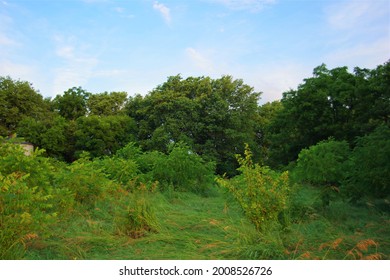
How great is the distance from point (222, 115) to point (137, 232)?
18028 millimetres

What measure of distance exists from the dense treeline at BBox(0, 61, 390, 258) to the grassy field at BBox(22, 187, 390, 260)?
0.06 m

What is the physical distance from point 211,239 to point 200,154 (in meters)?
17.9

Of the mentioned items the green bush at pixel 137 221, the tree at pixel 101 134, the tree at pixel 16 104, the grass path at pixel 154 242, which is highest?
the tree at pixel 16 104

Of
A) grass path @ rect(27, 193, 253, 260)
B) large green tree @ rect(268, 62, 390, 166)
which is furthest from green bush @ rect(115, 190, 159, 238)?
large green tree @ rect(268, 62, 390, 166)

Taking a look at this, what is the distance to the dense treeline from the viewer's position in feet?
16.2

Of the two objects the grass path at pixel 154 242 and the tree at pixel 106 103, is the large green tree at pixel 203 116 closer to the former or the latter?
the tree at pixel 106 103

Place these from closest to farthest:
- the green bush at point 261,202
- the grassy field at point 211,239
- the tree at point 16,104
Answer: the grassy field at point 211,239 < the green bush at point 261,202 < the tree at point 16,104

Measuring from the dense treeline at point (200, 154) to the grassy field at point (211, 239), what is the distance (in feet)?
0.19

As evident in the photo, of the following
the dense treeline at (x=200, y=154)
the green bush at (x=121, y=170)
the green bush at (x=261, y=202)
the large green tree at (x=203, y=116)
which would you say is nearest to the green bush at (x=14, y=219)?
the dense treeline at (x=200, y=154)

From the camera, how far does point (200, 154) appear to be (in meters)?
22.7

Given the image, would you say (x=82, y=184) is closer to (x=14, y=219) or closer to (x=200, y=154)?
(x=14, y=219)

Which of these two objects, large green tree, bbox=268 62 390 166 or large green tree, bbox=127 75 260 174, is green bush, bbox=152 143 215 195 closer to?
large green tree, bbox=268 62 390 166

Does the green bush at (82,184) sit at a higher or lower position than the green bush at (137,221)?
higher

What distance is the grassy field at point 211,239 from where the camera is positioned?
429 centimetres
